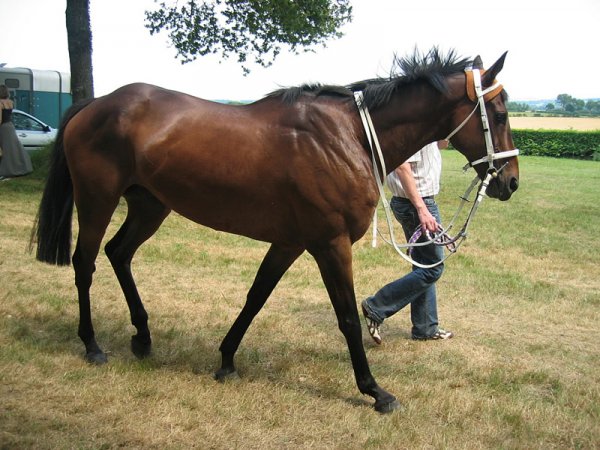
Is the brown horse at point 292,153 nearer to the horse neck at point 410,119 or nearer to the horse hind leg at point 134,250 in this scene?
the horse neck at point 410,119

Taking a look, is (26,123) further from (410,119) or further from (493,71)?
(493,71)

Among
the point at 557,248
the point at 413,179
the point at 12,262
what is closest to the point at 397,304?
the point at 413,179

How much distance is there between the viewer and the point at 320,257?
12.5 ft

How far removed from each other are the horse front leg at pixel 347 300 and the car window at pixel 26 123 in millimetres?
17336

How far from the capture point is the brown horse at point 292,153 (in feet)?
12.3

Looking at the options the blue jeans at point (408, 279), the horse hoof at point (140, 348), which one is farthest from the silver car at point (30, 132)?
the blue jeans at point (408, 279)

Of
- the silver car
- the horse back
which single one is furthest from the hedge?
the horse back

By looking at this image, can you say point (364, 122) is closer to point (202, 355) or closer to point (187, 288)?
point (202, 355)

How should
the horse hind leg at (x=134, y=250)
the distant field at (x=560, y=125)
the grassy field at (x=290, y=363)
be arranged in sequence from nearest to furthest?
the grassy field at (x=290, y=363)
the horse hind leg at (x=134, y=250)
the distant field at (x=560, y=125)

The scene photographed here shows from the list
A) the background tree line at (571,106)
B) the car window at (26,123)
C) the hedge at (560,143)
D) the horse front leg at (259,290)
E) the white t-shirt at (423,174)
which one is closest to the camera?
the horse front leg at (259,290)

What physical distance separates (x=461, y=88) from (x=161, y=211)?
236 centimetres

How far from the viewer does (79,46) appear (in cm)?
1277

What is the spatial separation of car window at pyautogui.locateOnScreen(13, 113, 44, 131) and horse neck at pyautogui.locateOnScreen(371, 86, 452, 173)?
1730cm

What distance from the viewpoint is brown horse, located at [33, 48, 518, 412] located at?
12.3 ft
